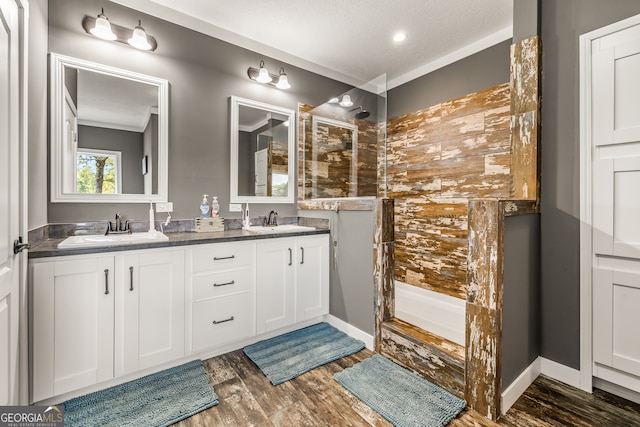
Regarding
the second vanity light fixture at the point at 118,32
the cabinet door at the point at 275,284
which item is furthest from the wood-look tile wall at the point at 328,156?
the second vanity light fixture at the point at 118,32

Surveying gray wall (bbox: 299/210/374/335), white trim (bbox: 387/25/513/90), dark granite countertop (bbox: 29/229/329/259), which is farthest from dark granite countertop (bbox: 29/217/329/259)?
white trim (bbox: 387/25/513/90)

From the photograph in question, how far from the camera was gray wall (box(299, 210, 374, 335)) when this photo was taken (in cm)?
237

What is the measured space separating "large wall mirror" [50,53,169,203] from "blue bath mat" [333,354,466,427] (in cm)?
211

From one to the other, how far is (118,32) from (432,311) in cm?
379

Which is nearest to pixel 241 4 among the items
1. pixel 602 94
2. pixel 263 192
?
pixel 263 192

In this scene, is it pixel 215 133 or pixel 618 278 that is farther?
pixel 215 133

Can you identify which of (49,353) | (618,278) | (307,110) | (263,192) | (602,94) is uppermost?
(307,110)

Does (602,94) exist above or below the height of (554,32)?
below

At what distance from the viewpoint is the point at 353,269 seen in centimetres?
253

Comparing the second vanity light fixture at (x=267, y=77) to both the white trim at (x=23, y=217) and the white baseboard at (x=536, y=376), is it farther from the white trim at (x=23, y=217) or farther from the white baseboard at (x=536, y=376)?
the white baseboard at (x=536, y=376)

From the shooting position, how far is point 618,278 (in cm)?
172

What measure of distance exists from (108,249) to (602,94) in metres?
3.11

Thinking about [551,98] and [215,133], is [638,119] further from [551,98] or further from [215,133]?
[215,133]

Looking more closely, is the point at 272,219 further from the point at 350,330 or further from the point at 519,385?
the point at 519,385
